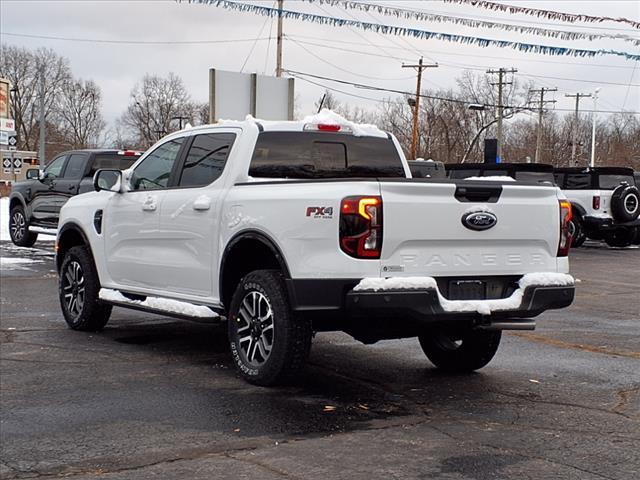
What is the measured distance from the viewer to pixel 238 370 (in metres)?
6.64

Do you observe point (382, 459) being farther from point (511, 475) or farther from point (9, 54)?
point (9, 54)

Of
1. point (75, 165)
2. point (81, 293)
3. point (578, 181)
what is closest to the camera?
point (81, 293)

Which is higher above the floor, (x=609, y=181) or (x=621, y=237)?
(x=609, y=181)

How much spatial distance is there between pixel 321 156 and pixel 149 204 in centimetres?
156

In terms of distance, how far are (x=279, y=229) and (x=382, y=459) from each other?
191cm

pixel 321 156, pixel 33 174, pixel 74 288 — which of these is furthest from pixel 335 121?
pixel 33 174

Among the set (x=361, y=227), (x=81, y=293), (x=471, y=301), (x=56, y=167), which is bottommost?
(x=81, y=293)

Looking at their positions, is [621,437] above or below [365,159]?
below

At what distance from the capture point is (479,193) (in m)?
6.14

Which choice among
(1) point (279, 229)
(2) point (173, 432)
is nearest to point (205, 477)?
(2) point (173, 432)

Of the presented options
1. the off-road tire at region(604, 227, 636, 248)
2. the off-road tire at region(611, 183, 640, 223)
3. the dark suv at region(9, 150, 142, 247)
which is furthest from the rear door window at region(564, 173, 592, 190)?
the dark suv at region(9, 150, 142, 247)

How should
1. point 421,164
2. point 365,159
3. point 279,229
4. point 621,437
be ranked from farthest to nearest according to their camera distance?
point 421,164 → point 365,159 → point 279,229 → point 621,437

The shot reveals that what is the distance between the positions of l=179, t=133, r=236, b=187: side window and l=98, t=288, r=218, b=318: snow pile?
3.15 feet

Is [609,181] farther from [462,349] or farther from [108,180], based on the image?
→ [108,180]
